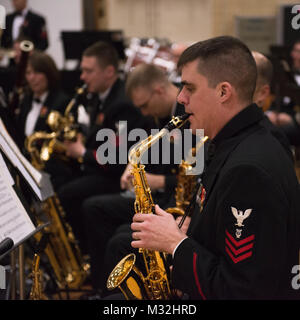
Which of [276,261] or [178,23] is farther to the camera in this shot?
[178,23]

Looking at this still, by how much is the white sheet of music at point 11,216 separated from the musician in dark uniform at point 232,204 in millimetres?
416

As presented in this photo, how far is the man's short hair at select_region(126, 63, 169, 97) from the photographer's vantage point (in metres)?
3.12

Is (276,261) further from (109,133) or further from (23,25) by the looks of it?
(23,25)

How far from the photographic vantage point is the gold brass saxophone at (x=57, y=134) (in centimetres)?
347

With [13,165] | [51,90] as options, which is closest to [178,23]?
[51,90]

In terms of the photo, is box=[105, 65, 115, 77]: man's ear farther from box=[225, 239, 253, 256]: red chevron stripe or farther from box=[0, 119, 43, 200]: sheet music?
box=[225, 239, 253, 256]: red chevron stripe

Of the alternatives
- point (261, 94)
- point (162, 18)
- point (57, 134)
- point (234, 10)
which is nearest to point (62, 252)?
point (57, 134)

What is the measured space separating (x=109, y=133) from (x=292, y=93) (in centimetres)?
133

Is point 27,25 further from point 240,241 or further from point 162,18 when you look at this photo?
point 240,241

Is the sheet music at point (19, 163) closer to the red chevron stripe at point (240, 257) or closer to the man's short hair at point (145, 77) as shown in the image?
the red chevron stripe at point (240, 257)

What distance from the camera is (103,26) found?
32.2 ft

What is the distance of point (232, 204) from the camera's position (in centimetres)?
147

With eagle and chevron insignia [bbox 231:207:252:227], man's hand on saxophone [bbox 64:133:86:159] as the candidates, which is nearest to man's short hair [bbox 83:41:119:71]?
man's hand on saxophone [bbox 64:133:86:159]

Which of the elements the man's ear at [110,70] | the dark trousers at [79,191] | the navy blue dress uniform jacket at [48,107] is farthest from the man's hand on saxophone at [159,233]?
the navy blue dress uniform jacket at [48,107]
